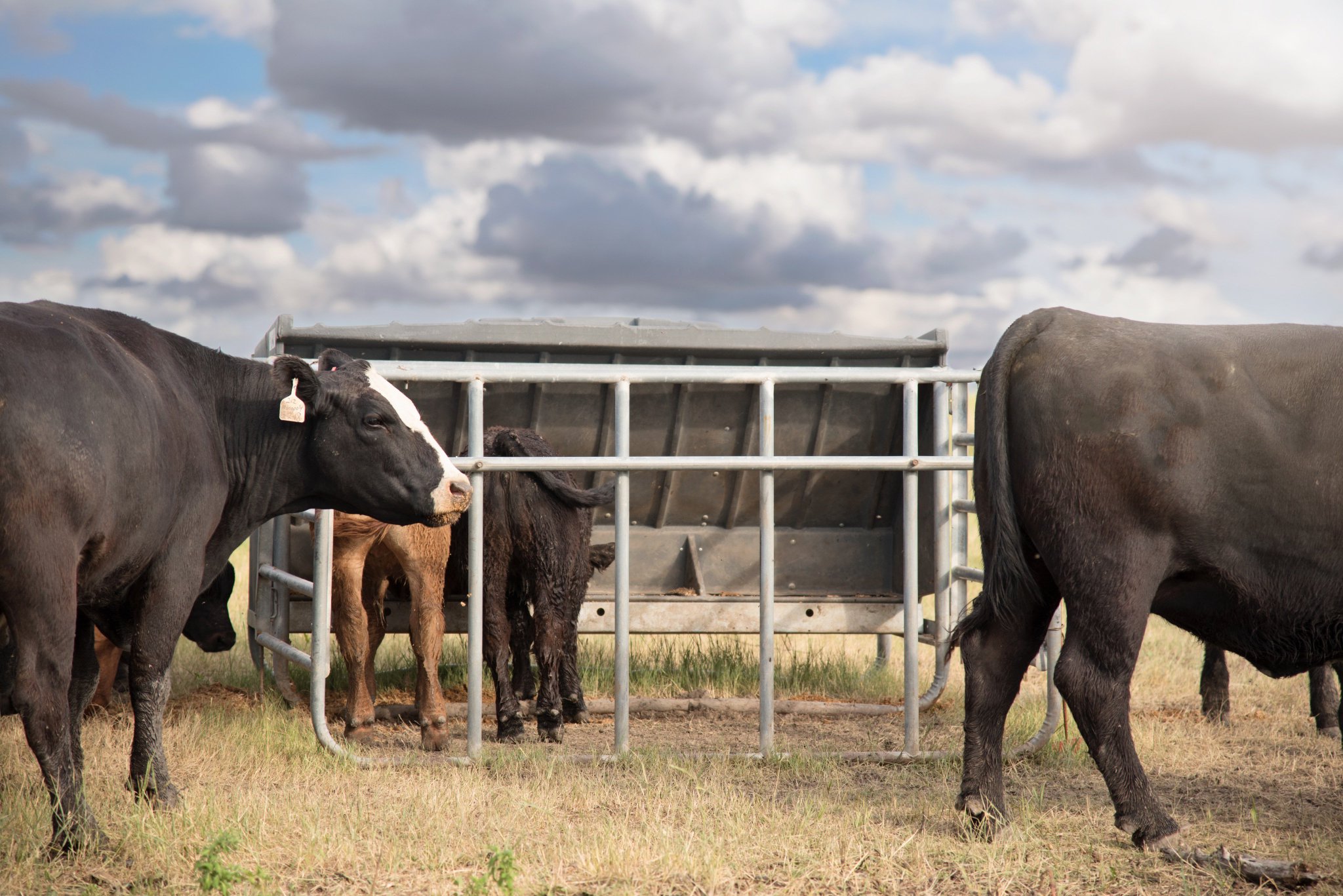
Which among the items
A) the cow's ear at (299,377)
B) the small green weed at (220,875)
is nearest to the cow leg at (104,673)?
the cow's ear at (299,377)

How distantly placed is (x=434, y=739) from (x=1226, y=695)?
4.41 m

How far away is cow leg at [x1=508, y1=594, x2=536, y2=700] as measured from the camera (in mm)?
6980

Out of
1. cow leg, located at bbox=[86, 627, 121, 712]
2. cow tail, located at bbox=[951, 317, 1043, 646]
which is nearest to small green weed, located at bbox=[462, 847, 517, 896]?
cow tail, located at bbox=[951, 317, 1043, 646]

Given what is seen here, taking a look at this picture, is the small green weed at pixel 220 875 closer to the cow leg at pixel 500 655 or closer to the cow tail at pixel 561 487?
the cow leg at pixel 500 655

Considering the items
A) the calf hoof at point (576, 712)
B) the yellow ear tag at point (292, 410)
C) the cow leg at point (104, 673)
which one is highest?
the yellow ear tag at point (292, 410)

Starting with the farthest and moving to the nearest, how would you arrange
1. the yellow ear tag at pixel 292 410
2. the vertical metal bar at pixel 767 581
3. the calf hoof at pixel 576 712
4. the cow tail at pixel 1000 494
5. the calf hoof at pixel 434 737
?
the calf hoof at pixel 576 712
the calf hoof at pixel 434 737
the vertical metal bar at pixel 767 581
the yellow ear tag at pixel 292 410
the cow tail at pixel 1000 494

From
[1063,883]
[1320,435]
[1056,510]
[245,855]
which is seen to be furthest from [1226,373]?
[245,855]

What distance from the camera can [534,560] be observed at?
21.5ft

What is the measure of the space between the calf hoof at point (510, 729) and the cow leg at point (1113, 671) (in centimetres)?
305

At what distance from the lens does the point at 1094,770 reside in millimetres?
5883

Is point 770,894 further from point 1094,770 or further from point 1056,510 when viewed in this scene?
point 1094,770

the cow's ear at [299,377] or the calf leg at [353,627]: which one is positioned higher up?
the cow's ear at [299,377]

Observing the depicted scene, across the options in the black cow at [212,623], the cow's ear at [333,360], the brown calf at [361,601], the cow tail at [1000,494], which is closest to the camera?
the cow tail at [1000,494]

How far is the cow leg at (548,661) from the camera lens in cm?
649
